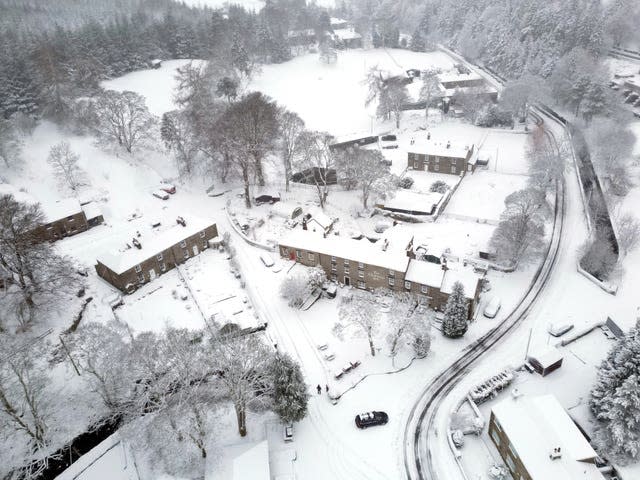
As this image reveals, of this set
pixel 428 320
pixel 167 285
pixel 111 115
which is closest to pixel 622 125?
pixel 428 320

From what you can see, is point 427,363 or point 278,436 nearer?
point 278,436

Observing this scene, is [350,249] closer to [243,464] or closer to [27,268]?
[243,464]

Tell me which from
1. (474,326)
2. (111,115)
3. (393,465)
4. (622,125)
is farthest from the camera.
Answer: (622,125)

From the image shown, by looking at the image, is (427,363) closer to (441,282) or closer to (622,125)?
(441,282)

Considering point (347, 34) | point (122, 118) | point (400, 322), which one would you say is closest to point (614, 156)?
point (400, 322)

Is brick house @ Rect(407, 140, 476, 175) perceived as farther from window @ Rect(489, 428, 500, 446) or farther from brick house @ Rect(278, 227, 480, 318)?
window @ Rect(489, 428, 500, 446)

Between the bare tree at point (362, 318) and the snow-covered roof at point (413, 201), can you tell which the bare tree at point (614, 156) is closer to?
the snow-covered roof at point (413, 201)

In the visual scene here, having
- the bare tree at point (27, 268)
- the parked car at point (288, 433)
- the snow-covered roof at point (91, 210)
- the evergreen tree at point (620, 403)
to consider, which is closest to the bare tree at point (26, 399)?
the bare tree at point (27, 268)
